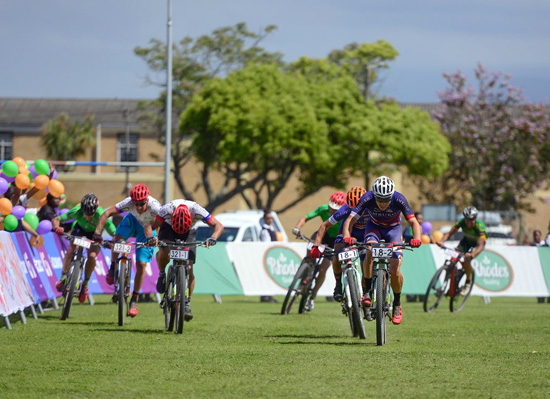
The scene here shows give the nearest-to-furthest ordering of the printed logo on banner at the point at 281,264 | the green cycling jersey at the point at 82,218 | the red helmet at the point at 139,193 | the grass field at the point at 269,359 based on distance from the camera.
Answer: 1. the grass field at the point at 269,359
2. the red helmet at the point at 139,193
3. the green cycling jersey at the point at 82,218
4. the printed logo on banner at the point at 281,264

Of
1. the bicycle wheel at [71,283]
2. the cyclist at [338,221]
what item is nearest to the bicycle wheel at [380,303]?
the cyclist at [338,221]

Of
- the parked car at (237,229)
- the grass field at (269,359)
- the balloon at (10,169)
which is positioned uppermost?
the balloon at (10,169)

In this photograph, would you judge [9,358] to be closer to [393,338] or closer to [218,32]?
[393,338]

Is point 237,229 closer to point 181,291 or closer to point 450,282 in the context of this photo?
point 450,282

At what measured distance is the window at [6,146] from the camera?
219 ft

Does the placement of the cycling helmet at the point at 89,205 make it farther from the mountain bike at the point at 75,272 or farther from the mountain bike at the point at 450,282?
the mountain bike at the point at 450,282

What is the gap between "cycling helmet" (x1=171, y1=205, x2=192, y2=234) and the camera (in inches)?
511

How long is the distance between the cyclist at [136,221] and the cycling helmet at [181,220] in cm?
101

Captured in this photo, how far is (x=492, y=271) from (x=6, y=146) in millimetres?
48436

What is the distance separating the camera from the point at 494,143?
56.1 m

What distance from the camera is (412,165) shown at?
48531 mm

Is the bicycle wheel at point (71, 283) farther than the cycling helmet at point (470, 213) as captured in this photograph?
No

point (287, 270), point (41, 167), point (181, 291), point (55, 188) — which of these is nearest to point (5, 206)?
point (55, 188)

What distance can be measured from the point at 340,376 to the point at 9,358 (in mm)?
3245
